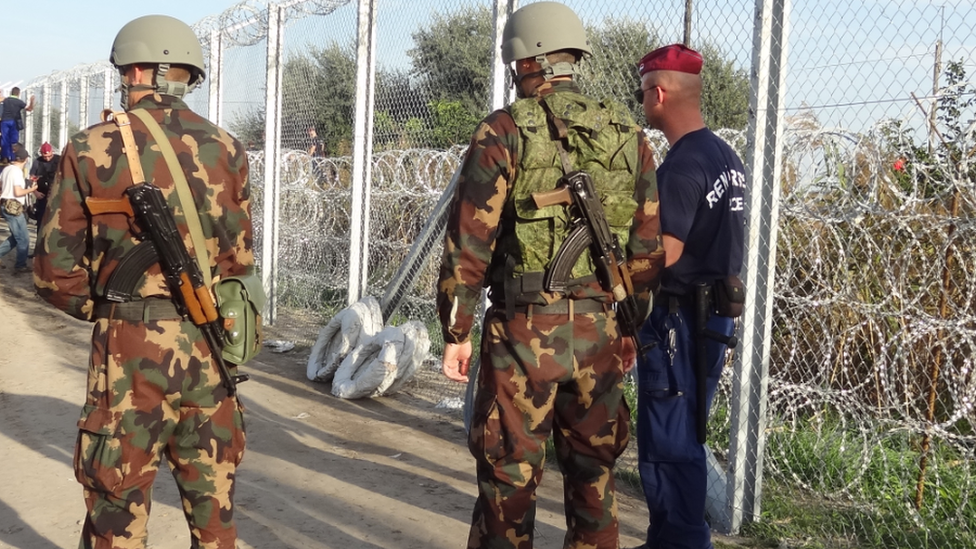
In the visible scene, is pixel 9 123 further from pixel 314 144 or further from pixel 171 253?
pixel 171 253

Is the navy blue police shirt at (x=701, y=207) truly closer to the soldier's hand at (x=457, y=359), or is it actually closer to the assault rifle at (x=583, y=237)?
the assault rifle at (x=583, y=237)

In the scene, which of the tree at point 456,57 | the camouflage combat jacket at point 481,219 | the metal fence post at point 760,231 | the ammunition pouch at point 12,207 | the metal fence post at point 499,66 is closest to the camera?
the camouflage combat jacket at point 481,219

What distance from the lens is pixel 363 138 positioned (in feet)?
24.2

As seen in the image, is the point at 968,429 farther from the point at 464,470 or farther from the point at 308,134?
the point at 308,134

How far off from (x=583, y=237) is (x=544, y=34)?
2.10 ft

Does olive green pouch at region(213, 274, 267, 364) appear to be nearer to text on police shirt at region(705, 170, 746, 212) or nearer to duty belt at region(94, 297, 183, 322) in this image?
duty belt at region(94, 297, 183, 322)

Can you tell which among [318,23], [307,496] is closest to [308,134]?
[318,23]

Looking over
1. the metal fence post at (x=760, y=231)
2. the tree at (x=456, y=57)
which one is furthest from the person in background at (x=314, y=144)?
the metal fence post at (x=760, y=231)

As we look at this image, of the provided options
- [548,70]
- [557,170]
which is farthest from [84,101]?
[557,170]

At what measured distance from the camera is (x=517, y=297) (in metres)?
3.00

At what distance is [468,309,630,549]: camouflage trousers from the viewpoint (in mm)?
2986

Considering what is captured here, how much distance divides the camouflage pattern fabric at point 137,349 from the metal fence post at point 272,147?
5.89 metres

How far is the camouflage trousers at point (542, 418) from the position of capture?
2.99 metres

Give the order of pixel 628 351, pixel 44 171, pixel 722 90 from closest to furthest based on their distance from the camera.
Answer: pixel 628 351 → pixel 722 90 → pixel 44 171
